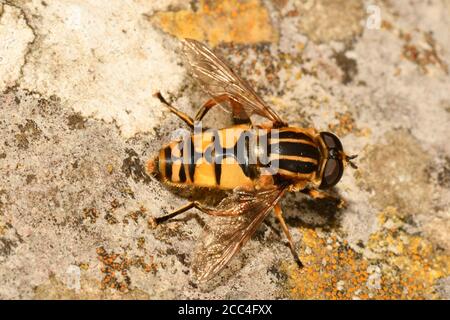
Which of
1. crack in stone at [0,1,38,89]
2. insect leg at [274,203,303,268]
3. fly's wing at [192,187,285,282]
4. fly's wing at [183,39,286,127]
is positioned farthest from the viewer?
fly's wing at [183,39,286,127]

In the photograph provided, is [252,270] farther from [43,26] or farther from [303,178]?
[43,26]

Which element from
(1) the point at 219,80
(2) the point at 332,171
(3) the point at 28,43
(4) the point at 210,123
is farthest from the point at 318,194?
(3) the point at 28,43

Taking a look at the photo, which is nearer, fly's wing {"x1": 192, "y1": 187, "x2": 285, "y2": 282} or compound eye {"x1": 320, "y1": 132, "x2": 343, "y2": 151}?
fly's wing {"x1": 192, "y1": 187, "x2": 285, "y2": 282}

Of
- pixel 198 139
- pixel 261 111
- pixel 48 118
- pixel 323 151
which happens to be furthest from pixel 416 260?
pixel 48 118

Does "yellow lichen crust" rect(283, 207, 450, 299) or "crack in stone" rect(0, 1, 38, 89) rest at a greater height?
"crack in stone" rect(0, 1, 38, 89)

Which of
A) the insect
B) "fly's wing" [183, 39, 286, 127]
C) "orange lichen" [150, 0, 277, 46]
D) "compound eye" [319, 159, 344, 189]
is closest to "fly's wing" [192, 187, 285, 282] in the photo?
the insect

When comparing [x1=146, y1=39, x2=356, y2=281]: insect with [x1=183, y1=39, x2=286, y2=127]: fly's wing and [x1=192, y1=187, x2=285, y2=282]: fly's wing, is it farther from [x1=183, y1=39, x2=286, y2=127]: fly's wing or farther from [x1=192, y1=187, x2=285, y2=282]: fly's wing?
[x1=183, y1=39, x2=286, y2=127]: fly's wing

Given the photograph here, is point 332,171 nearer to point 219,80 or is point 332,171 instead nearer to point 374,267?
point 374,267

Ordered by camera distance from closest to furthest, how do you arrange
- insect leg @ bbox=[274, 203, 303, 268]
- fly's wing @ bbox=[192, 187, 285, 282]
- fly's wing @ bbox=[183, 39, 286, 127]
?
fly's wing @ bbox=[192, 187, 285, 282] → insect leg @ bbox=[274, 203, 303, 268] → fly's wing @ bbox=[183, 39, 286, 127]

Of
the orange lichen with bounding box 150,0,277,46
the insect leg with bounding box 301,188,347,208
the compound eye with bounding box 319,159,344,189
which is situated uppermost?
the orange lichen with bounding box 150,0,277,46
